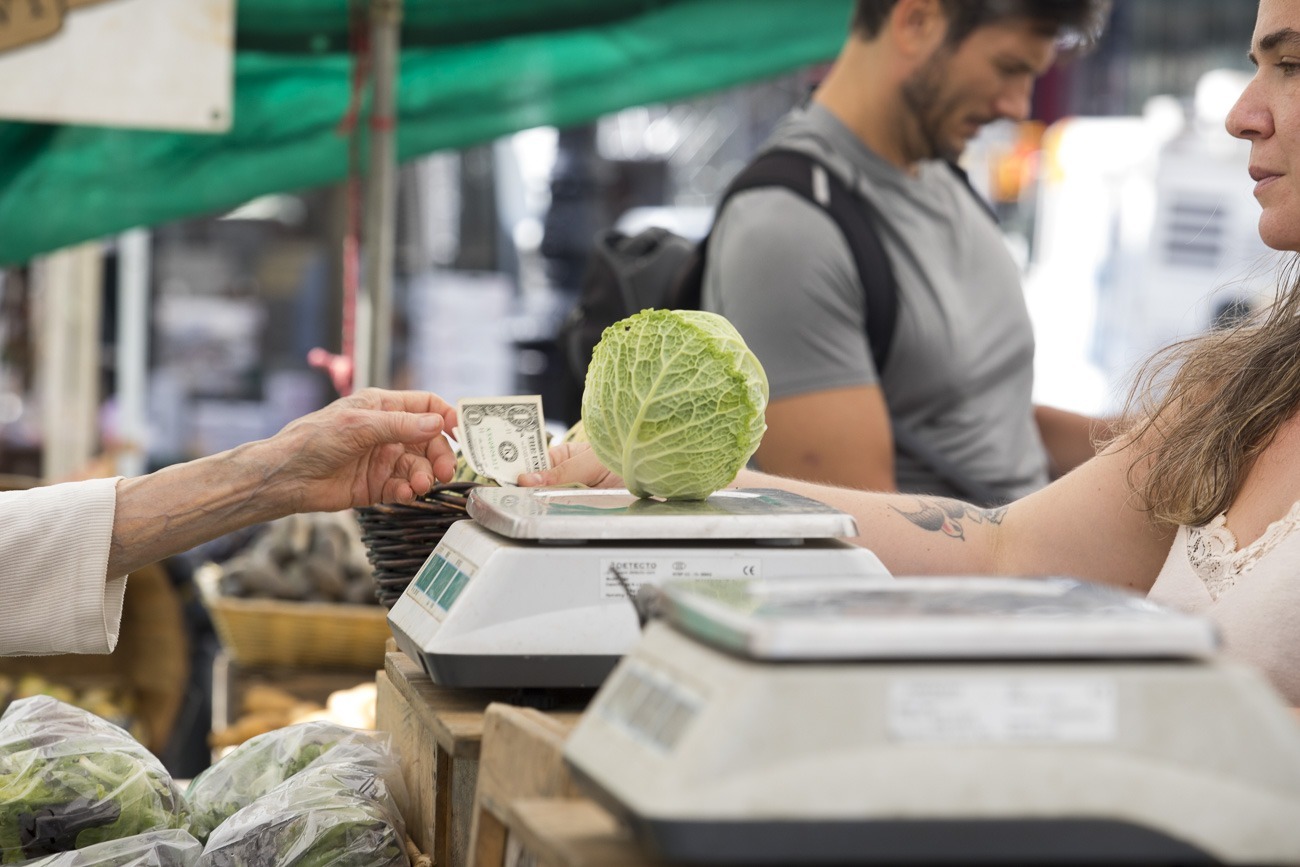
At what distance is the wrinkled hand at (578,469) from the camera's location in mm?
1947

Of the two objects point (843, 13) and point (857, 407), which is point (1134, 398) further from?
point (843, 13)

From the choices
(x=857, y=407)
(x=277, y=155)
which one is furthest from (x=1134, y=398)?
(x=277, y=155)

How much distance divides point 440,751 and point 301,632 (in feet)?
6.52

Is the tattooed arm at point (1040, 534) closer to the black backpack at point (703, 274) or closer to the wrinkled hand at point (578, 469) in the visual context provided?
the wrinkled hand at point (578, 469)

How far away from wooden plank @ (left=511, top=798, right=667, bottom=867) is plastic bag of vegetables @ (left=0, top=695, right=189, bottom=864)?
800 millimetres

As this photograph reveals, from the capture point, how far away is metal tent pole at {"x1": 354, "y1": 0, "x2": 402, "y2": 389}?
11.1 ft

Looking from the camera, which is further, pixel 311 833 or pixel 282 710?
pixel 282 710

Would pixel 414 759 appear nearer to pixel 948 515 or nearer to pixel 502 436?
pixel 502 436

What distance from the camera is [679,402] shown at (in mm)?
1608

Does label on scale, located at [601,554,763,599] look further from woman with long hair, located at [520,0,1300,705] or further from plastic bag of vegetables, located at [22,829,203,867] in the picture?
plastic bag of vegetables, located at [22,829,203,867]

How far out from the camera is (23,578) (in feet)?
5.95

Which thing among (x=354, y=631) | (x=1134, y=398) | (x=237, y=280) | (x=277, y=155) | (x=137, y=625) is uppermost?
(x=277, y=155)

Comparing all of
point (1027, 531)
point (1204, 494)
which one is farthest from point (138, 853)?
point (1204, 494)

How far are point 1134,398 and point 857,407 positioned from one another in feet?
2.72
